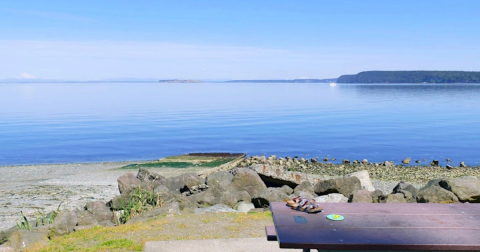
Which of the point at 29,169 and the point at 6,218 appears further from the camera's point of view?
the point at 29,169

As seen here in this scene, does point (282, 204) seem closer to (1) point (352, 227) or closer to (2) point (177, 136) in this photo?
(1) point (352, 227)

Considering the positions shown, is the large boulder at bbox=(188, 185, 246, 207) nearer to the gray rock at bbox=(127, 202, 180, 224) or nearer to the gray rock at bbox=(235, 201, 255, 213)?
the gray rock at bbox=(235, 201, 255, 213)

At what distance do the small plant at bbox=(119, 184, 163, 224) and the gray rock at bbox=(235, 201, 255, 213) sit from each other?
1.84 metres

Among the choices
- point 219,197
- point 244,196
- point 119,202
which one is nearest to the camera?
point 119,202

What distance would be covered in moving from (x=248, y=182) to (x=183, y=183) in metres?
2.02

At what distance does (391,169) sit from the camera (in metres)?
25.8

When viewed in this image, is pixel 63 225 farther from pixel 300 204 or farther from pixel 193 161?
pixel 193 161

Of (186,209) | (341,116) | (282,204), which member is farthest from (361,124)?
(282,204)

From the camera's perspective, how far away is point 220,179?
14.5 m

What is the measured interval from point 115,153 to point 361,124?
1036 inches

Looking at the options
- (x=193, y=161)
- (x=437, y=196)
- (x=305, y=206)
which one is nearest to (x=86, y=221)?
(x=305, y=206)

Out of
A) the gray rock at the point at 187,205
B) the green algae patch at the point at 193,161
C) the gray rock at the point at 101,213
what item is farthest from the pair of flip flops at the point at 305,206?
the green algae patch at the point at 193,161

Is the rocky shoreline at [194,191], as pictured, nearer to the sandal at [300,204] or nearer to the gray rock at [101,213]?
the gray rock at [101,213]

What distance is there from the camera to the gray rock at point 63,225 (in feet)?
30.0
